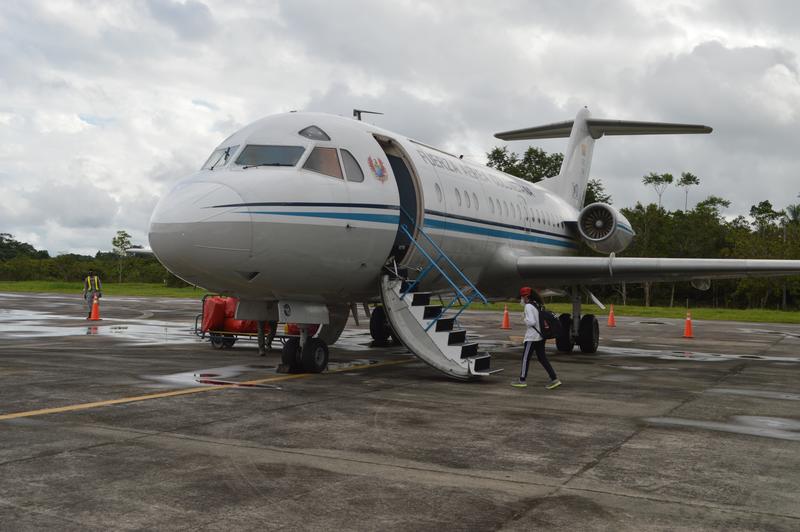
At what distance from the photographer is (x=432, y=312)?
474 inches

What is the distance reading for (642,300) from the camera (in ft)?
230

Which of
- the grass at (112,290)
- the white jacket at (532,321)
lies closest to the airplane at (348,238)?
the white jacket at (532,321)

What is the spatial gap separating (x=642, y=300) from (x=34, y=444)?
6878 cm

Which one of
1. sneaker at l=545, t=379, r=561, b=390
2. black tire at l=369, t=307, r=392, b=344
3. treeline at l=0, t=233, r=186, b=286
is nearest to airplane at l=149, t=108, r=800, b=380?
sneaker at l=545, t=379, r=561, b=390

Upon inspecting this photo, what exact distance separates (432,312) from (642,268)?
20.2ft

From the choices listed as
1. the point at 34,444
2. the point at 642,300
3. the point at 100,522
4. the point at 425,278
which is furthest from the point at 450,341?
the point at 642,300

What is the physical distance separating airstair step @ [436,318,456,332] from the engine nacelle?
26.3ft

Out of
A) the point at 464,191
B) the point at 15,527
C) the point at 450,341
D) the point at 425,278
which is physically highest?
the point at 464,191

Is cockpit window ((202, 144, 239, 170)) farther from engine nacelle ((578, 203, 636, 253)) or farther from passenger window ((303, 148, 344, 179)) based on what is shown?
engine nacelle ((578, 203, 636, 253))

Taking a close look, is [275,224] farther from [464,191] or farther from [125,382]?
[464,191]

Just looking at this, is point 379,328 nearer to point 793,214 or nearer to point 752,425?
point 752,425

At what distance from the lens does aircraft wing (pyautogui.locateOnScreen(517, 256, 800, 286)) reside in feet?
51.5

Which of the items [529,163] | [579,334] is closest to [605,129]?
[579,334]

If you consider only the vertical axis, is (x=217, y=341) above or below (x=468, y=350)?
below
